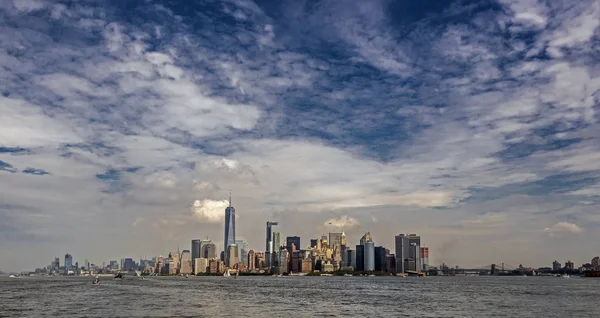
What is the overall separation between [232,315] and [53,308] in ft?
129

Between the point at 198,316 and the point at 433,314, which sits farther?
the point at 433,314

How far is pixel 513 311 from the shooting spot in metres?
99.6

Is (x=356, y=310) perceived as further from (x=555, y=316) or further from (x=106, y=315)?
(x=106, y=315)

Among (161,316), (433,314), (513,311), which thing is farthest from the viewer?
(513,311)

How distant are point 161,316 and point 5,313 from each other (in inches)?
1154

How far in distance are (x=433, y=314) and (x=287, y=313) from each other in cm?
2631

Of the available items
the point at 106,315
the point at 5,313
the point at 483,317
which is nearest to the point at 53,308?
the point at 5,313

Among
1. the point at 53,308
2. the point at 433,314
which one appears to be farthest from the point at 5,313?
the point at 433,314

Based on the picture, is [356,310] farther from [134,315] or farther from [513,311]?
[134,315]

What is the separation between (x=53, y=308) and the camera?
100 metres

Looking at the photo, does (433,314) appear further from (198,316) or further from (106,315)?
(106,315)

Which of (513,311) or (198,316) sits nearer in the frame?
(198,316)

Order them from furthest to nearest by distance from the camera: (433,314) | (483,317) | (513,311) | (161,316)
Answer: (513,311) → (433,314) → (483,317) → (161,316)

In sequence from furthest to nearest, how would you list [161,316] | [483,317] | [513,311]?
[513,311]
[483,317]
[161,316]
